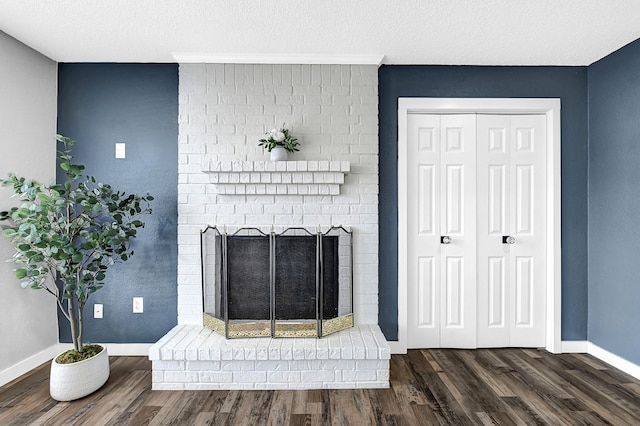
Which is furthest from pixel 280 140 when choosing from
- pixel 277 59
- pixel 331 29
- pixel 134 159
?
pixel 134 159

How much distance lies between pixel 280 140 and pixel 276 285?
1.09 m

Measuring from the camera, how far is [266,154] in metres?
3.02

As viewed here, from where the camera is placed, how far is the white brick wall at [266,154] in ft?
9.91

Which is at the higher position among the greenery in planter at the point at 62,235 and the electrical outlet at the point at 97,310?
the greenery in planter at the point at 62,235

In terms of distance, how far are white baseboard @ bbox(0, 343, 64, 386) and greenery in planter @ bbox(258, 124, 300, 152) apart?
2.35 m

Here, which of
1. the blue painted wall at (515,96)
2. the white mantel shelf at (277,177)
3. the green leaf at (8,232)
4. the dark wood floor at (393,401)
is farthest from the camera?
the blue painted wall at (515,96)

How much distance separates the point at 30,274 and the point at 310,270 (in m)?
1.78

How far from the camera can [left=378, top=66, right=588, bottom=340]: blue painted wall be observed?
314 cm

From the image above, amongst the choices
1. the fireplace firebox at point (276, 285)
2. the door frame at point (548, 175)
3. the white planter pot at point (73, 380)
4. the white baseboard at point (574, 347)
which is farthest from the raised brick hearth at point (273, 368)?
the white baseboard at point (574, 347)

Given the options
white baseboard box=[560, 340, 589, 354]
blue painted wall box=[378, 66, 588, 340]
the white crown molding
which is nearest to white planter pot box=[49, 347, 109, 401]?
blue painted wall box=[378, 66, 588, 340]

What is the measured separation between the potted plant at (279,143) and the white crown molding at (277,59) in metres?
0.55

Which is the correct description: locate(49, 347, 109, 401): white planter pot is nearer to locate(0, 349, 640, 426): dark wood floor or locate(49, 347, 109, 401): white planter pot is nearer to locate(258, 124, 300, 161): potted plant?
locate(0, 349, 640, 426): dark wood floor

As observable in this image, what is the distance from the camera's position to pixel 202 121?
3.03 meters

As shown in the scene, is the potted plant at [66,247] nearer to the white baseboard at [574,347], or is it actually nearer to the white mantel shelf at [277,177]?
the white mantel shelf at [277,177]
